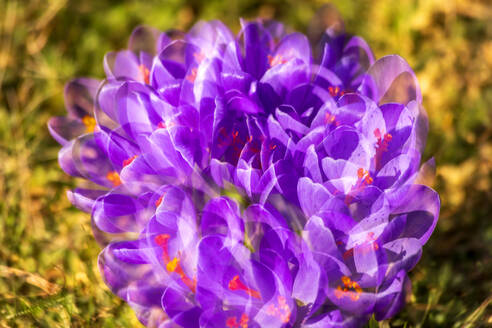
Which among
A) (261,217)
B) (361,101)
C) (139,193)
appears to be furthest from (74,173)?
(361,101)

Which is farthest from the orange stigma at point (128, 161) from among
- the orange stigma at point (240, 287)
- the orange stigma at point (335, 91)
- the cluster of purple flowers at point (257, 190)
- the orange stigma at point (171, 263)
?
the orange stigma at point (335, 91)

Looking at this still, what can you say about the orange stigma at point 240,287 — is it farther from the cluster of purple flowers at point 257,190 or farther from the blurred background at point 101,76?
the blurred background at point 101,76

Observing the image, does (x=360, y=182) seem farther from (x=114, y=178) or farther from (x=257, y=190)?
(x=114, y=178)

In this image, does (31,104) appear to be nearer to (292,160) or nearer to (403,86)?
(292,160)

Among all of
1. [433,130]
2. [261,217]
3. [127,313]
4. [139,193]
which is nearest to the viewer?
[261,217]

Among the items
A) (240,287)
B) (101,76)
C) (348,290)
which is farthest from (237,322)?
(101,76)

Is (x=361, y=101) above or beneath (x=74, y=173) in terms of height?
above

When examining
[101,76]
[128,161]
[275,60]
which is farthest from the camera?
[101,76]
